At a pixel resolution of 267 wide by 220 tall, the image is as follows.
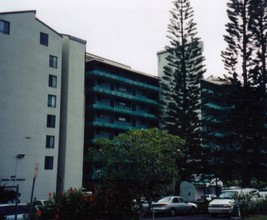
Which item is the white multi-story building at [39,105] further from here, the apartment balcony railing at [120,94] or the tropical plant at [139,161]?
the tropical plant at [139,161]

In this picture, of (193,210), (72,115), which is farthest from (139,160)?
(72,115)

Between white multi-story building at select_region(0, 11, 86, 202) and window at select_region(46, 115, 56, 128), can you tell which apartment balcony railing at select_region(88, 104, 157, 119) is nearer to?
white multi-story building at select_region(0, 11, 86, 202)

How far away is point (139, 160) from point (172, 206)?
10600 mm

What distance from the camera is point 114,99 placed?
192 feet

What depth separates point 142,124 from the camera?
6281 centimetres

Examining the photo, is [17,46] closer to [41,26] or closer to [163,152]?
[41,26]

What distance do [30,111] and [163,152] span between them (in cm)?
2569

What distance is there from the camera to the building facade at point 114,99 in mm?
54375

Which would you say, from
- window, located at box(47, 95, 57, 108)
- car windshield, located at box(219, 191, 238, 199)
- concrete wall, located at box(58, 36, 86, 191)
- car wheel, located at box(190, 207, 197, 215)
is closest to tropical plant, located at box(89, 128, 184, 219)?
car windshield, located at box(219, 191, 238, 199)

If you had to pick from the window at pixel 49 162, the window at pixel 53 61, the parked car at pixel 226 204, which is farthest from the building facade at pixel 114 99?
the parked car at pixel 226 204

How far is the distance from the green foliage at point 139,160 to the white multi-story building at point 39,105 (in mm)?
22101

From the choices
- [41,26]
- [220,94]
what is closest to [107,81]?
[41,26]

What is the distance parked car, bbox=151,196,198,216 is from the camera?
94.2 ft

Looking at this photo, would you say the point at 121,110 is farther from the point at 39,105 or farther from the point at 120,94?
the point at 39,105
